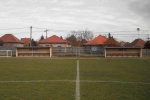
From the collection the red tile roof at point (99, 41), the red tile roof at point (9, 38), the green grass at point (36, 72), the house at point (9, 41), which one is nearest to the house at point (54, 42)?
the house at point (9, 41)

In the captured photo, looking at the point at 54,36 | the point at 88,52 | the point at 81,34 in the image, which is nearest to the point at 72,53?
the point at 88,52

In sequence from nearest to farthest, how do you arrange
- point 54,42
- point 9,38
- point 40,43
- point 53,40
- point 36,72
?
point 36,72, point 54,42, point 9,38, point 53,40, point 40,43

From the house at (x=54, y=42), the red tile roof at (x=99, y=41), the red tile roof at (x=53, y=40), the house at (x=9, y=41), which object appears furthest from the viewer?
the red tile roof at (x=53, y=40)

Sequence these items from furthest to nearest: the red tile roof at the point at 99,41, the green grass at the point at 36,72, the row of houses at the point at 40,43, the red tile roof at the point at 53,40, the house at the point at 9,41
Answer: the red tile roof at the point at 53,40 → the row of houses at the point at 40,43 → the house at the point at 9,41 → the red tile roof at the point at 99,41 → the green grass at the point at 36,72

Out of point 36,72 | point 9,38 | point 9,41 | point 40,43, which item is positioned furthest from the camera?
point 40,43

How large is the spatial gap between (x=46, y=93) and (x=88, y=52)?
48.3 m

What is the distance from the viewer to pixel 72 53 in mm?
54438

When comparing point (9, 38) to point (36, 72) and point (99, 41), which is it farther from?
point (36, 72)

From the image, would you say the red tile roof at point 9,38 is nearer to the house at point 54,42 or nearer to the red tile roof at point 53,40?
the house at point 54,42

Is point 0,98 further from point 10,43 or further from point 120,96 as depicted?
point 10,43

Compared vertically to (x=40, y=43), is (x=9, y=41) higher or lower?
higher

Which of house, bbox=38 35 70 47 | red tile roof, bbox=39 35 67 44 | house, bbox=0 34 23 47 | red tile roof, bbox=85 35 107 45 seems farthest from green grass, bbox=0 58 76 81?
house, bbox=0 34 23 47

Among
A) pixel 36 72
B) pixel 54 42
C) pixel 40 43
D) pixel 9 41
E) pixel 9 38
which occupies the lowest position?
pixel 36 72

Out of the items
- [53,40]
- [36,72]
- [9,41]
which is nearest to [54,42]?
[53,40]
